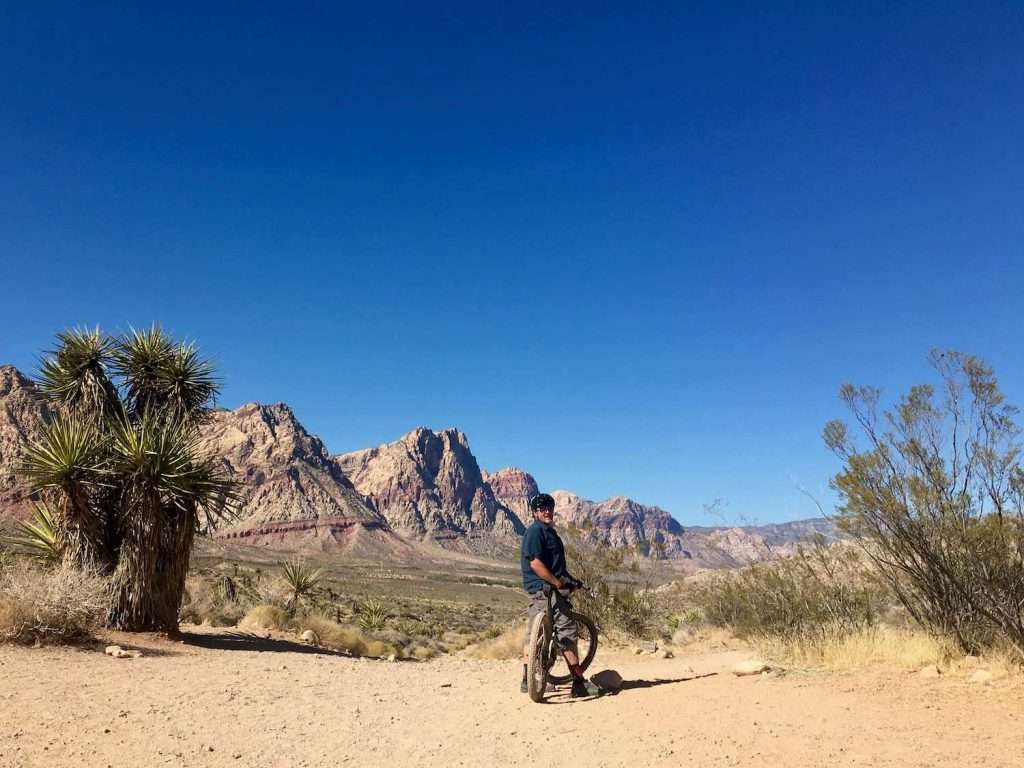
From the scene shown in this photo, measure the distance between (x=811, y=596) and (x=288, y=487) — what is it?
158260 millimetres

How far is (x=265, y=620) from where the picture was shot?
18.3 meters

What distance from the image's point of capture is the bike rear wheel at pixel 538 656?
7062 millimetres

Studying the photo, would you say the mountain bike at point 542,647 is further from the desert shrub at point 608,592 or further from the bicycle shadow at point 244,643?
the desert shrub at point 608,592

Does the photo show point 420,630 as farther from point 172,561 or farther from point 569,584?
point 569,584

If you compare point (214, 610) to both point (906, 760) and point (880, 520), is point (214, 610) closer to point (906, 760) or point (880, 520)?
point (880, 520)

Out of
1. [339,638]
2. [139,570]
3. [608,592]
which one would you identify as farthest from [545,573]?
[339,638]

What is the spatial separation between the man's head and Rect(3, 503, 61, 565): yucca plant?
9.79 metres

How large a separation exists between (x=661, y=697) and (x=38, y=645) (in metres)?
8.72

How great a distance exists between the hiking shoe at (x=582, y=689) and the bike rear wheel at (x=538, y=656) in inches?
15.9

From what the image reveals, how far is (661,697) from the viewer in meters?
6.98

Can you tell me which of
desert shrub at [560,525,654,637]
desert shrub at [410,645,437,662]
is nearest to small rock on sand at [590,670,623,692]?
desert shrub at [560,525,654,637]

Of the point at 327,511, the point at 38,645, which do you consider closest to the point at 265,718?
the point at 38,645

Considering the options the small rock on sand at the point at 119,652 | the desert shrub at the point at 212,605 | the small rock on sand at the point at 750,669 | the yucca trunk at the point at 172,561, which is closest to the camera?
the small rock on sand at the point at 750,669

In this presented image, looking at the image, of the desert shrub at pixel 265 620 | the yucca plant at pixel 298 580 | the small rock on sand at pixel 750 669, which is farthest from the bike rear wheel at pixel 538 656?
the yucca plant at pixel 298 580
